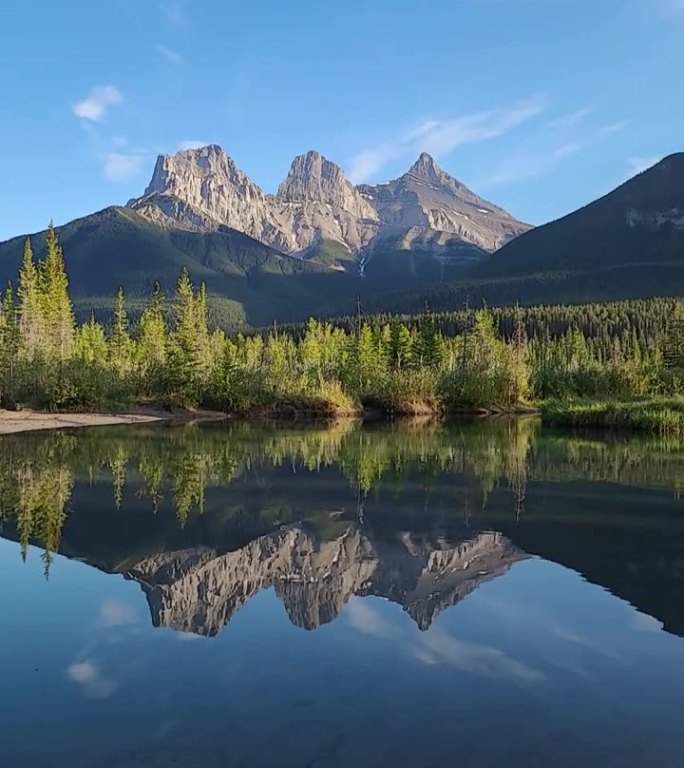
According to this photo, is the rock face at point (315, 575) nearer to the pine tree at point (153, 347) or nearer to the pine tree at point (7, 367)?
the pine tree at point (7, 367)

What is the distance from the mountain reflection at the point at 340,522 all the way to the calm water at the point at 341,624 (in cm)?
7

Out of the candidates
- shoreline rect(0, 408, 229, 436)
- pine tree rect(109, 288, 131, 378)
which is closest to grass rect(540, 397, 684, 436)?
shoreline rect(0, 408, 229, 436)

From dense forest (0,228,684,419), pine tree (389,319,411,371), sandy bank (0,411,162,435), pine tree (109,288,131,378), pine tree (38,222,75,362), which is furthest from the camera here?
pine tree (389,319,411,371)

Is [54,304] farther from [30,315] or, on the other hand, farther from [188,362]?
[188,362]

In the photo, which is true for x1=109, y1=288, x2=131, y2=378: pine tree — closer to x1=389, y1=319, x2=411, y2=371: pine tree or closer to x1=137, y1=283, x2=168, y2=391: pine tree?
x1=137, y1=283, x2=168, y2=391: pine tree

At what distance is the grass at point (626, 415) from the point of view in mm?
35406

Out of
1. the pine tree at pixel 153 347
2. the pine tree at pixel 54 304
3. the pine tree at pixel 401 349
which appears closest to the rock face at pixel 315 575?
the pine tree at pixel 153 347

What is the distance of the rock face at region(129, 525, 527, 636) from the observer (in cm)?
919

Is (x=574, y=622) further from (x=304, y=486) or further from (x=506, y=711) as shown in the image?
(x=304, y=486)

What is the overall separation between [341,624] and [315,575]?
2.16m

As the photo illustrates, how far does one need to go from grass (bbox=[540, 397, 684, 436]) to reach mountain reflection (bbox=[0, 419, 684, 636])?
894cm

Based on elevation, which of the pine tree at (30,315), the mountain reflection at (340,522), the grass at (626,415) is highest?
the pine tree at (30,315)

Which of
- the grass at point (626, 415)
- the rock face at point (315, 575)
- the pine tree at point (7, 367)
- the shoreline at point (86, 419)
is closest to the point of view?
the rock face at point (315, 575)

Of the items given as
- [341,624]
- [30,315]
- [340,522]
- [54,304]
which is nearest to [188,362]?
[30,315]
